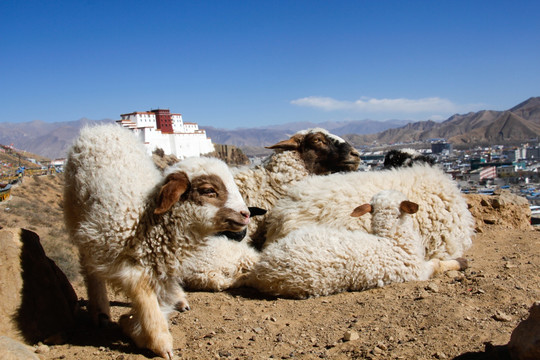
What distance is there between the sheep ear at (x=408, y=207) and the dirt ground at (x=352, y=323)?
0.82 m

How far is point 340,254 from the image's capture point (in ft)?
14.4

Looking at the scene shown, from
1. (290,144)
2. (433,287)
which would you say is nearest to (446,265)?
(433,287)

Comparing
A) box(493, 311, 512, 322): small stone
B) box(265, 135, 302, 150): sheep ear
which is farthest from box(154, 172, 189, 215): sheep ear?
box(265, 135, 302, 150): sheep ear

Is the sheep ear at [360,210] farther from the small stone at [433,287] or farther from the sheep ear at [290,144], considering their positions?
the sheep ear at [290,144]

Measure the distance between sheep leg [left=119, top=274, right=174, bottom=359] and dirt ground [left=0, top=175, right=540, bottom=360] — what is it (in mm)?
128

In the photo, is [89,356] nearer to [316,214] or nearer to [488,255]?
[316,214]

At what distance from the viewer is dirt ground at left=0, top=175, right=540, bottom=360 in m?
3.02

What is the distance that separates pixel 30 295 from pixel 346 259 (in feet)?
10.3

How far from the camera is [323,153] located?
22.1 feet

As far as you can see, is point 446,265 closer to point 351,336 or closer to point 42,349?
point 351,336

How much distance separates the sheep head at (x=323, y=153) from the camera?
6738 millimetres

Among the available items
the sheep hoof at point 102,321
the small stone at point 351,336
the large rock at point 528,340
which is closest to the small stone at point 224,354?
the small stone at point 351,336

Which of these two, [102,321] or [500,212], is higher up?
[500,212]

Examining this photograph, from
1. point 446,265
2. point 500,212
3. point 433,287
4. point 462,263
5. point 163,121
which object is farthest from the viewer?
point 163,121
